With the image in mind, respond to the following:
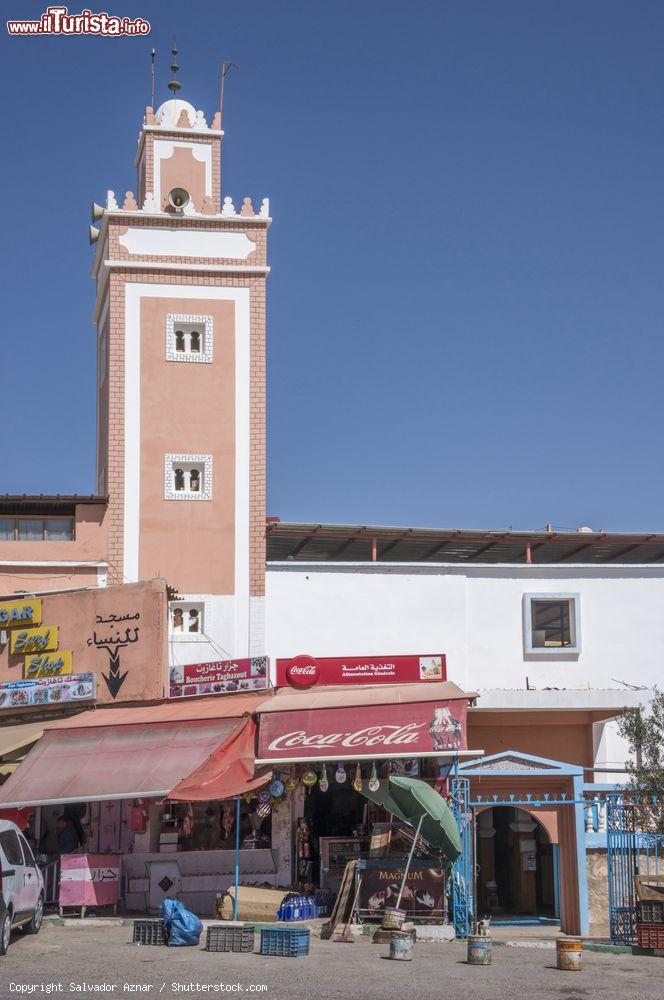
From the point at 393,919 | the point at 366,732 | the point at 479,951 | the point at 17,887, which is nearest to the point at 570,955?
the point at 479,951

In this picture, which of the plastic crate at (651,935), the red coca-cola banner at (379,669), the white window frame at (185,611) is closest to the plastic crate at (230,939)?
the plastic crate at (651,935)

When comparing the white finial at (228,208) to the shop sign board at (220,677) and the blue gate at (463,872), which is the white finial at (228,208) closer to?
the shop sign board at (220,677)

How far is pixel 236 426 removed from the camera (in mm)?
32094

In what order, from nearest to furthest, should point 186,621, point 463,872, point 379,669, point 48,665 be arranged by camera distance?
point 463,872 → point 48,665 → point 379,669 → point 186,621

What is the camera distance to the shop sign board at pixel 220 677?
27.6 metres

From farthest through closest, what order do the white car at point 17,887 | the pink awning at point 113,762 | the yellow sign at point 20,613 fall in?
the yellow sign at point 20,613 < the pink awning at point 113,762 < the white car at point 17,887

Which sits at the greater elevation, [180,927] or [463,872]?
[463,872]

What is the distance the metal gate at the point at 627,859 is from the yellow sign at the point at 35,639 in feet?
42.6

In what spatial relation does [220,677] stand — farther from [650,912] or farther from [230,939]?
[650,912]

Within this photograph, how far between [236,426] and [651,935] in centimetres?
1635

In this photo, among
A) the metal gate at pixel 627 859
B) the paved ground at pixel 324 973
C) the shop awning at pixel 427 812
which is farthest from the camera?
the shop awning at pixel 427 812

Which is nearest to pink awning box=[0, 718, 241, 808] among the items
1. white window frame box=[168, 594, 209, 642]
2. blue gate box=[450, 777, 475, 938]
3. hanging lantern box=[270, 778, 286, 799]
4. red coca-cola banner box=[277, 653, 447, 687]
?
hanging lantern box=[270, 778, 286, 799]

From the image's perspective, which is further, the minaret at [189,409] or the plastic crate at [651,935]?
the minaret at [189,409]

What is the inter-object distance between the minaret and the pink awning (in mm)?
4728
